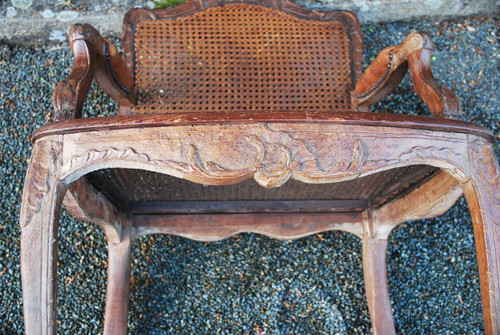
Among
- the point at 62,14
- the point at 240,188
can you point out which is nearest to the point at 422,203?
the point at 240,188

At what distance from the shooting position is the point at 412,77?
1.48m

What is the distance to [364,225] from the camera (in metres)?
1.90

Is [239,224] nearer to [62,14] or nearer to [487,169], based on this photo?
[487,169]

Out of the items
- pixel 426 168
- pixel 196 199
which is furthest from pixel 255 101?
pixel 426 168

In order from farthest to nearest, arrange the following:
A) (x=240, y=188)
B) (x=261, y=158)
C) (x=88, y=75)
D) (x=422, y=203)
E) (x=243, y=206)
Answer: (x=243, y=206)
(x=240, y=188)
(x=422, y=203)
(x=88, y=75)
(x=261, y=158)

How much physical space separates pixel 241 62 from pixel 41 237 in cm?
101

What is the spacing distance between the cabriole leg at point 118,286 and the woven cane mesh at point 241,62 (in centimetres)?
55

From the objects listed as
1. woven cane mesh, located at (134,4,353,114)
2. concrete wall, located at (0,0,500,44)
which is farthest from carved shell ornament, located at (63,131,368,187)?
concrete wall, located at (0,0,500,44)

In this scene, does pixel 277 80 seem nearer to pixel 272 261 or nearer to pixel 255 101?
pixel 255 101

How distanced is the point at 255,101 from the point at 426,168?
0.67 metres

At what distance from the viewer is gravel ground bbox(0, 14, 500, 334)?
1.98 m

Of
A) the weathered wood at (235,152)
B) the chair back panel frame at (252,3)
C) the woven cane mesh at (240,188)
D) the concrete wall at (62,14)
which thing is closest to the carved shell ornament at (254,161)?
the weathered wood at (235,152)

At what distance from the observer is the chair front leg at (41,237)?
1.05 m

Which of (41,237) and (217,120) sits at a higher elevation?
(217,120)
